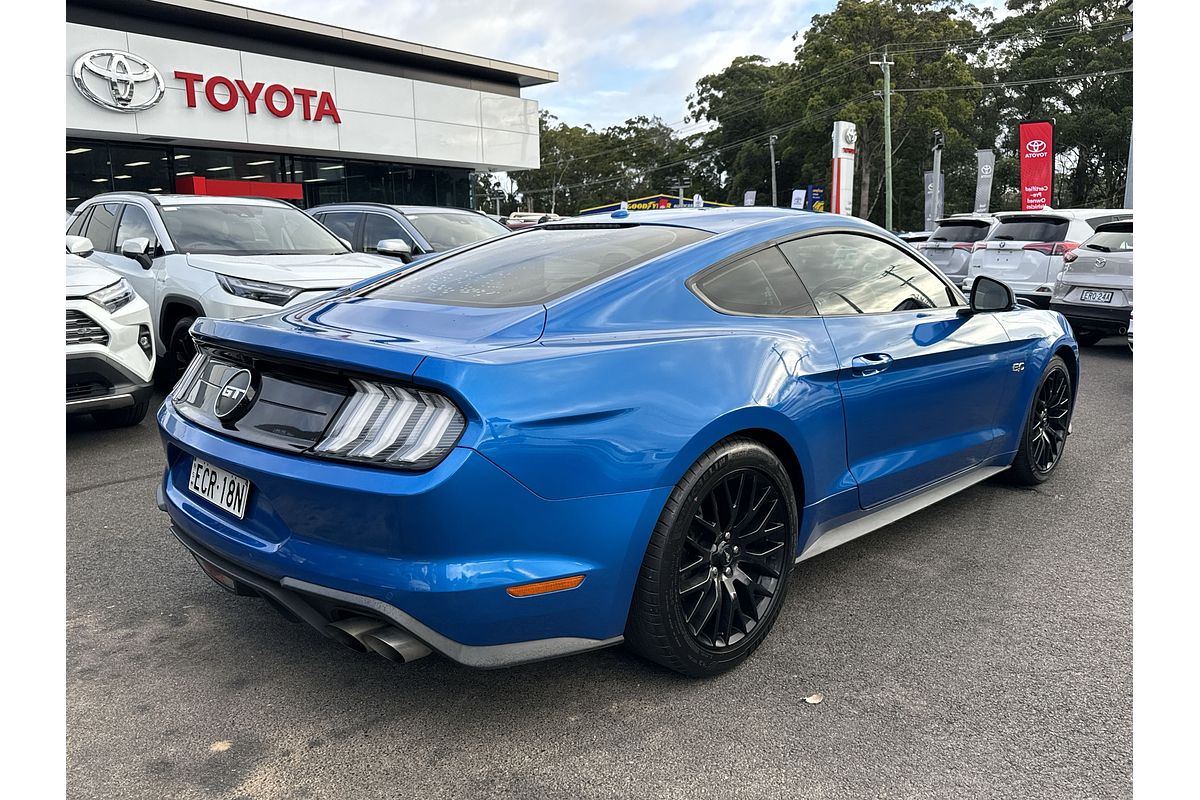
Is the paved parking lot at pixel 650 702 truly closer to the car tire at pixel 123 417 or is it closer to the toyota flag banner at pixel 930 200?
the car tire at pixel 123 417

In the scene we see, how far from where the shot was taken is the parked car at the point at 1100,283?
9570 mm

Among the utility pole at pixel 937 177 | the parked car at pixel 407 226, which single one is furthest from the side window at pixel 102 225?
the utility pole at pixel 937 177

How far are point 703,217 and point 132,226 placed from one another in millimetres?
6035

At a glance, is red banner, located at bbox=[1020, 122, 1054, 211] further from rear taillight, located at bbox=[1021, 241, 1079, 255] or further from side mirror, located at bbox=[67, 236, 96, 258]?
side mirror, located at bbox=[67, 236, 96, 258]

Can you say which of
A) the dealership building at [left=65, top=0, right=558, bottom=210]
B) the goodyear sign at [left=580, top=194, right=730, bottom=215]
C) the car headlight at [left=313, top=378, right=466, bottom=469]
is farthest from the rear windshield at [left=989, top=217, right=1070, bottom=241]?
the dealership building at [left=65, top=0, right=558, bottom=210]

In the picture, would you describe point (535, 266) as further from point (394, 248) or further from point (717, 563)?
point (394, 248)

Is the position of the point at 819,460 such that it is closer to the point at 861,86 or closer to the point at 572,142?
the point at 861,86

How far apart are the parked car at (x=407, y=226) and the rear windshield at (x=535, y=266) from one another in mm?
5933

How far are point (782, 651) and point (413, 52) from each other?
85.6 feet

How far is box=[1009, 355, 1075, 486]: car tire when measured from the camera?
15.3 ft

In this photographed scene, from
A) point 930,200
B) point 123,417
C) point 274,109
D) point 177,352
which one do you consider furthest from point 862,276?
point 930,200

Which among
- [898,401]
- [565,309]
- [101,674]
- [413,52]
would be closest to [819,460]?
[898,401]

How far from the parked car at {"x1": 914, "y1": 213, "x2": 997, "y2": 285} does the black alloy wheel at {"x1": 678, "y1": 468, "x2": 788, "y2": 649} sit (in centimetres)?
1284

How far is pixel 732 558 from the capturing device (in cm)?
287
